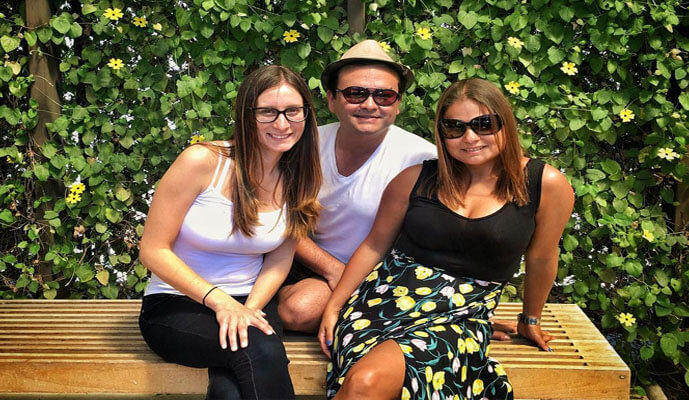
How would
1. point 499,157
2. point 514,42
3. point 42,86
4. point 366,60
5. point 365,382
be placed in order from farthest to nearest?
point 42,86 < point 514,42 < point 366,60 < point 499,157 < point 365,382

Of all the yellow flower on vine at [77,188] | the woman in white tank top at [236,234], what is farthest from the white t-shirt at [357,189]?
the yellow flower on vine at [77,188]

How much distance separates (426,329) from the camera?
2.23m

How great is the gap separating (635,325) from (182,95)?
2.36 meters

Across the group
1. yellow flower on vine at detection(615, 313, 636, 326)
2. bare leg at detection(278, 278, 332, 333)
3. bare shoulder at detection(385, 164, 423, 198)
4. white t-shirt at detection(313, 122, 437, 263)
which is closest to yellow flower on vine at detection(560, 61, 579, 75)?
white t-shirt at detection(313, 122, 437, 263)

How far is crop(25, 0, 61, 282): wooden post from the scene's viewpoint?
127 inches

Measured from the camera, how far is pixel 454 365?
2152 mm

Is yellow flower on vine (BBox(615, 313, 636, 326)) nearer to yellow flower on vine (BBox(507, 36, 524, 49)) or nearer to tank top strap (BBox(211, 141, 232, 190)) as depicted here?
yellow flower on vine (BBox(507, 36, 524, 49))

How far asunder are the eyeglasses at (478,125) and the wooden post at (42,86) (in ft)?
6.58

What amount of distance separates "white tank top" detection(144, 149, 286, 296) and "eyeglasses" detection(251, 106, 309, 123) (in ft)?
0.64

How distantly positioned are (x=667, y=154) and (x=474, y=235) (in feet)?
4.30

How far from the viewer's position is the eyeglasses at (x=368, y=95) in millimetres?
2613

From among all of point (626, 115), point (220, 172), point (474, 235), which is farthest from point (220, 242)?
point (626, 115)

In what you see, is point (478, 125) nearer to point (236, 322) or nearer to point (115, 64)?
point (236, 322)

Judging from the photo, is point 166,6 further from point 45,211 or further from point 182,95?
point 45,211
